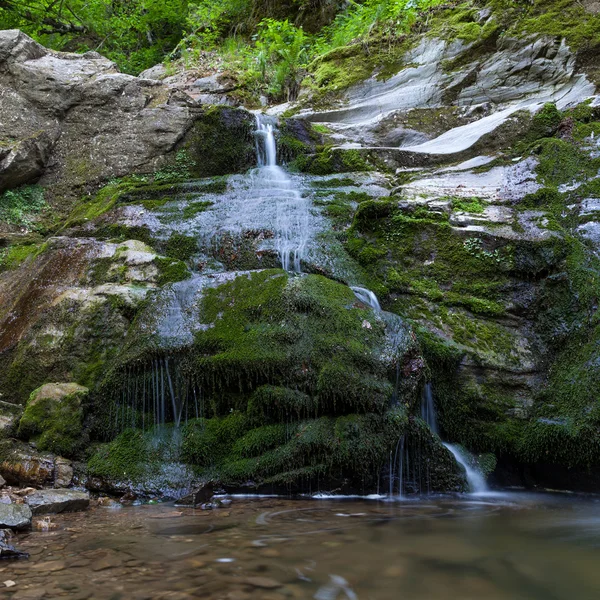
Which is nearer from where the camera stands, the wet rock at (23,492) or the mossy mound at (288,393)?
the wet rock at (23,492)

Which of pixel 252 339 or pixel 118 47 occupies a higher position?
pixel 118 47

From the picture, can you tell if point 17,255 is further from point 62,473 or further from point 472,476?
point 472,476

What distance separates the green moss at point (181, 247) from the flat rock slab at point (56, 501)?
3543 mm

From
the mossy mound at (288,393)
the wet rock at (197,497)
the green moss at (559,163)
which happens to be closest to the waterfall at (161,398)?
the mossy mound at (288,393)

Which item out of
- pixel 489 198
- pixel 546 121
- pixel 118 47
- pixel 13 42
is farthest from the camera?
pixel 118 47

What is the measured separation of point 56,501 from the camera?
3.91 metres

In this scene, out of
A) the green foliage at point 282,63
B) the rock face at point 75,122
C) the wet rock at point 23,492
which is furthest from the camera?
the green foliage at point 282,63

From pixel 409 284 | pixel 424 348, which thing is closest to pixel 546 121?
pixel 409 284

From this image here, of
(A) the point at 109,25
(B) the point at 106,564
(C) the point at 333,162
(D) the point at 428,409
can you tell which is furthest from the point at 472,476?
(A) the point at 109,25

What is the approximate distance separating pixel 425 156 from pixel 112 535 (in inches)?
312

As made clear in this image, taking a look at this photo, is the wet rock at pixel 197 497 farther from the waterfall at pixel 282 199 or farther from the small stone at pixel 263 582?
the waterfall at pixel 282 199

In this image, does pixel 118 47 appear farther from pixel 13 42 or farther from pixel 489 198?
pixel 489 198

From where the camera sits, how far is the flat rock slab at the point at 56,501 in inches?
151

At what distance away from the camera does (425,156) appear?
906cm
